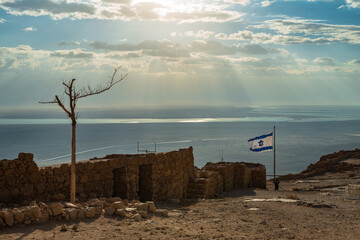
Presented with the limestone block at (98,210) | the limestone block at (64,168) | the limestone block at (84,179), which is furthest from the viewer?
the limestone block at (84,179)

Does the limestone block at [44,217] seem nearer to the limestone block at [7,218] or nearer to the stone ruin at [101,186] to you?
the stone ruin at [101,186]

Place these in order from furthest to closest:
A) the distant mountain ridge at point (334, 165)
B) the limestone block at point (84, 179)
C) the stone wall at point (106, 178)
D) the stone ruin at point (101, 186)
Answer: the distant mountain ridge at point (334, 165) → the limestone block at point (84, 179) → the stone wall at point (106, 178) → the stone ruin at point (101, 186)

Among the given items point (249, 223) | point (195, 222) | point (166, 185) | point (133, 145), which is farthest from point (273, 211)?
point (133, 145)

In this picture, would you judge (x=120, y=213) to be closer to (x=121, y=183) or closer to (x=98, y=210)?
(x=98, y=210)

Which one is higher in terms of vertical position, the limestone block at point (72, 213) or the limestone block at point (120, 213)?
the limestone block at point (72, 213)

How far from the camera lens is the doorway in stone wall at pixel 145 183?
16.9 meters

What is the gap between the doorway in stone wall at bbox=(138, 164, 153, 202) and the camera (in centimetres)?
1688

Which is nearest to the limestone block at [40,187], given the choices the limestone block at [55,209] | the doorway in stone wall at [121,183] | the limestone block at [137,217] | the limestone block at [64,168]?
the limestone block at [64,168]

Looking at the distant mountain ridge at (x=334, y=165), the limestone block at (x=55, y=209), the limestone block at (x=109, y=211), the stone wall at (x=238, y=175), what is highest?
the limestone block at (x=55, y=209)

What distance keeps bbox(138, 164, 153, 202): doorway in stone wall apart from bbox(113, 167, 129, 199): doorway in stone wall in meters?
1.55

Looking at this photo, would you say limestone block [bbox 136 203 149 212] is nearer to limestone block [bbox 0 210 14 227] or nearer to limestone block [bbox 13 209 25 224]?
limestone block [bbox 13 209 25 224]

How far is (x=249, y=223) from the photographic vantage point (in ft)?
37.8

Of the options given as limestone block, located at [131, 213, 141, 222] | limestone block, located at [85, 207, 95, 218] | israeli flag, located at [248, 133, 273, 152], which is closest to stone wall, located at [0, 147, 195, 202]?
limestone block, located at [85, 207, 95, 218]

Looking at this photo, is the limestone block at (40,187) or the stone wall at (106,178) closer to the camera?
the stone wall at (106,178)
